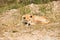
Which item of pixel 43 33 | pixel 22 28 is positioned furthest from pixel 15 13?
pixel 43 33

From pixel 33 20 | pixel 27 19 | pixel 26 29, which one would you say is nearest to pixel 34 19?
pixel 33 20

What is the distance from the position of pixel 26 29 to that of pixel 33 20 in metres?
0.51

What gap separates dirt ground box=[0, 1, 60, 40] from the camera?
513 centimetres

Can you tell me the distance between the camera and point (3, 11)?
7.23m

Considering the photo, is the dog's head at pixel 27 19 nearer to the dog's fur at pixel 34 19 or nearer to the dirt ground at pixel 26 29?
the dog's fur at pixel 34 19

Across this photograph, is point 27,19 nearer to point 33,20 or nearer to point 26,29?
point 33,20

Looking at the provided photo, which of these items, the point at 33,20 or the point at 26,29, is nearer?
the point at 26,29

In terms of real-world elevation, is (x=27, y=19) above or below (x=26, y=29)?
above

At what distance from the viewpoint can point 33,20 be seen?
6.05 metres

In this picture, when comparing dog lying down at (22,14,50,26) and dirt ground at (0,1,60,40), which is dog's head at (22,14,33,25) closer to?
dog lying down at (22,14,50,26)

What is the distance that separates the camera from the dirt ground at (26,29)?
202 inches

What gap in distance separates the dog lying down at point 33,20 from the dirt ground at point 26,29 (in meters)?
0.13

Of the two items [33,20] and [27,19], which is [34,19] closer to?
[33,20]

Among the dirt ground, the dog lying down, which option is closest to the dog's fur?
the dog lying down
